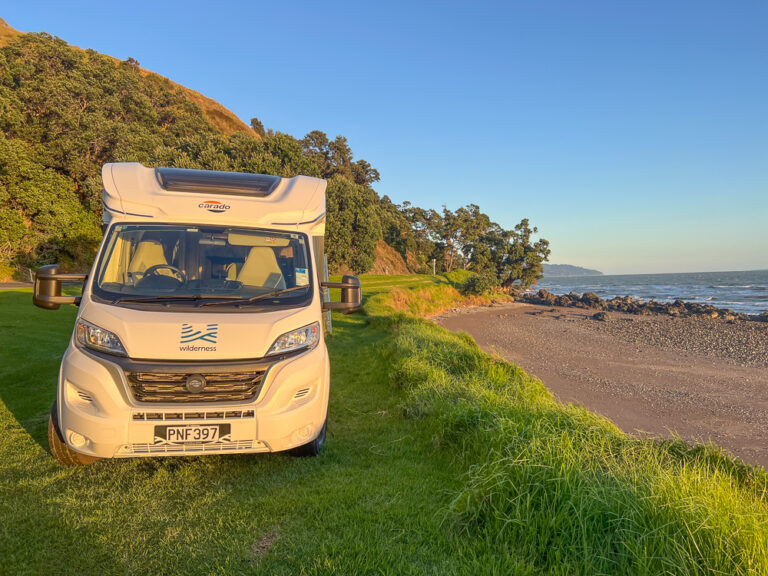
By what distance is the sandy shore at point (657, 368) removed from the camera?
9.69m

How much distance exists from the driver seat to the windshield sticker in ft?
4.93

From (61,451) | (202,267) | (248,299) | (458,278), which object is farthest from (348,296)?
(458,278)

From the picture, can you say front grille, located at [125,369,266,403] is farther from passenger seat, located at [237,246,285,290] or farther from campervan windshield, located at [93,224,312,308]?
passenger seat, located at [237,246,285,290]

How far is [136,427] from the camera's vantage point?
342 centimetres

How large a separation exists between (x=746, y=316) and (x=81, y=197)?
5550 cm

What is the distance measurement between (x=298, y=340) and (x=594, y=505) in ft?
9.49

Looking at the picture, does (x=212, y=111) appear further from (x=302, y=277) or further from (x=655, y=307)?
(x=302, y=277)

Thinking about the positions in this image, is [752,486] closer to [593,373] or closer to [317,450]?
[317,450]

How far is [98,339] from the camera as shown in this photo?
3609 mm

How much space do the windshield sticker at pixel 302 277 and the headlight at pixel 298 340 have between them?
1.97ft

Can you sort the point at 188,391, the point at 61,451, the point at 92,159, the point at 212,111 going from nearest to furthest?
the point at 188,391 < the point at 61,451 < the point at 92,159 < the point at 212,111

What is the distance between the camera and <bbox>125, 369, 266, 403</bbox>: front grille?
3.50m

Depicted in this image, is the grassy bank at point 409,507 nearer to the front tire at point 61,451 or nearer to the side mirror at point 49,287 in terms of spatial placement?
the front tire at point 61,451

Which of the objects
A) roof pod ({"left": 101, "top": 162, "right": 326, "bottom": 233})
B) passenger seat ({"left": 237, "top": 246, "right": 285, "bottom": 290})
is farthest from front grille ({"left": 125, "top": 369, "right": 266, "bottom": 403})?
roof pod ({"left": 101, "top": 162, "right": 326, "bottom": 233})
